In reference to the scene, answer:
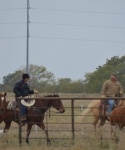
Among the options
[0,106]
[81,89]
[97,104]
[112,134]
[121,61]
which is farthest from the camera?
[121,61]

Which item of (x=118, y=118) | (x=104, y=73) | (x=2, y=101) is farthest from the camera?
(x=104, y=73)

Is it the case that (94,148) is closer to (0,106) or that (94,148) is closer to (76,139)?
(76,139)

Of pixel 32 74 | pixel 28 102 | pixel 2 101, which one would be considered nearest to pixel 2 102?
pixel 2 101

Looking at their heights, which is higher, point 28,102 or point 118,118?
point 28,102

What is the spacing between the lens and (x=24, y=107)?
1691cm

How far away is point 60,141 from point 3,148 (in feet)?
5.58

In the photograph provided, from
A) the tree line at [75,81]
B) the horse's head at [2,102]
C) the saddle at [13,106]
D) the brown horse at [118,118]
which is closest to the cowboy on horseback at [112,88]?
the brown horse at [118,118]

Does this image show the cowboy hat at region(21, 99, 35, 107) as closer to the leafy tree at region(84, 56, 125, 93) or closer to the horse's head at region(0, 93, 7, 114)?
the horse's head at region(0, 93, 7, 114)

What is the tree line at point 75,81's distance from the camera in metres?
50.3

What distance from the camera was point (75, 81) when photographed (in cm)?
5744

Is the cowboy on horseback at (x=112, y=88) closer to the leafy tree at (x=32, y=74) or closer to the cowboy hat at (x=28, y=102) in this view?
the cowboy hat at (x=28, y=102)

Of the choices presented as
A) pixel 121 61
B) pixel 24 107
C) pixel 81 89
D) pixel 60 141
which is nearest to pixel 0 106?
pixel 24 107

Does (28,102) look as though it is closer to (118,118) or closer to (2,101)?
(2,101)

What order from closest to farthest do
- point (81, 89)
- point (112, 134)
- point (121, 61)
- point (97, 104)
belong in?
point (112, 134)
point (97, 104)
point (81, 89)
point (121, 61)
